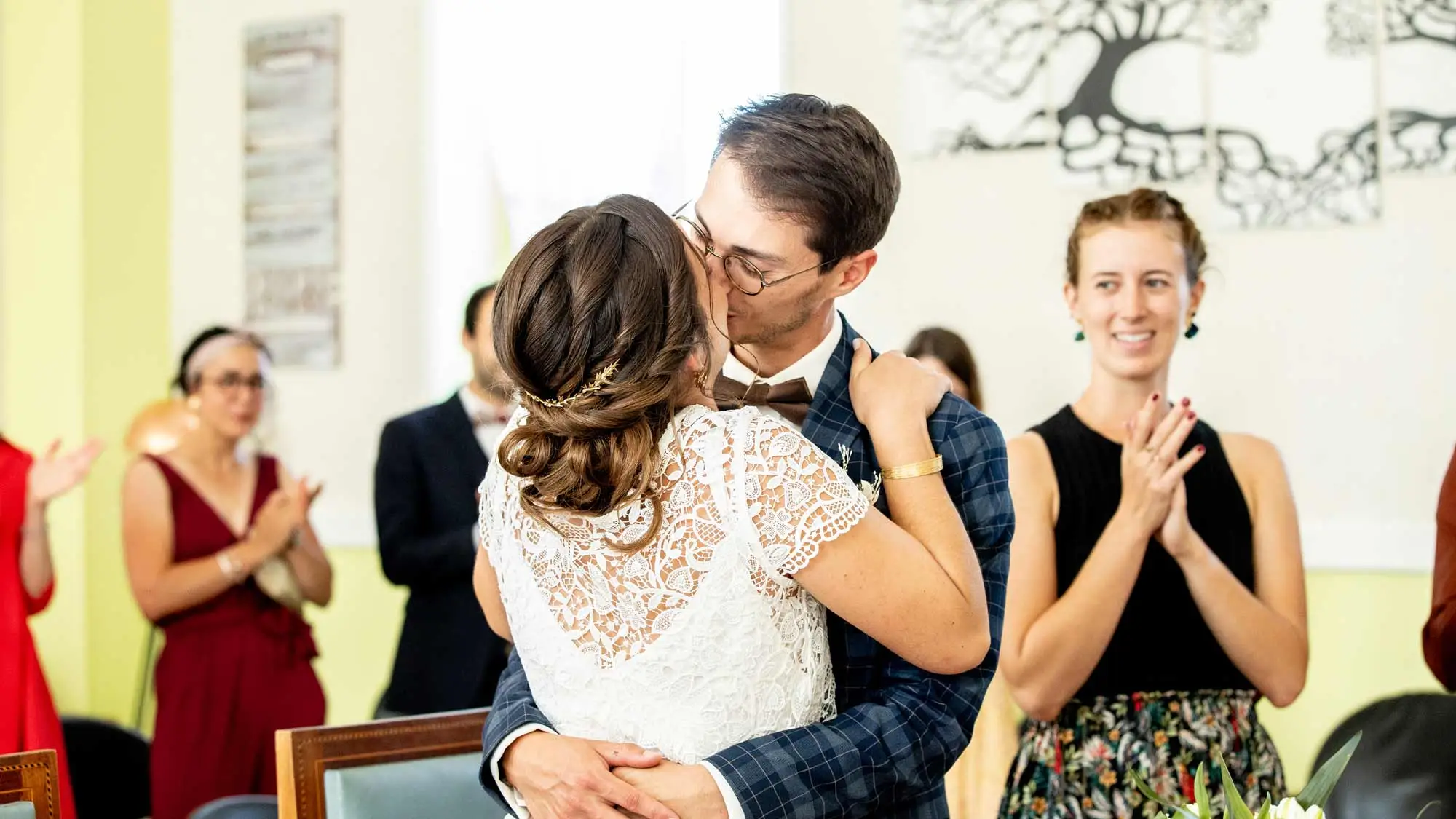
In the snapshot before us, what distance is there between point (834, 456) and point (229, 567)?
271cm

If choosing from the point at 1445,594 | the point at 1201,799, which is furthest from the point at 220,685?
the point at 1201,799

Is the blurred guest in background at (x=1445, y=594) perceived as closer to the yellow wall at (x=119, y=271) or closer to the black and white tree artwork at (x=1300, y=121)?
the black and white tree artwork at (x=1300, y=121)

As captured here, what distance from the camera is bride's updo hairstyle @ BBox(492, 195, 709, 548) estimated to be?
131cm

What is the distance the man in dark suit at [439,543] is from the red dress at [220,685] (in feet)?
1.24

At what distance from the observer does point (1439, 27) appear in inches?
143

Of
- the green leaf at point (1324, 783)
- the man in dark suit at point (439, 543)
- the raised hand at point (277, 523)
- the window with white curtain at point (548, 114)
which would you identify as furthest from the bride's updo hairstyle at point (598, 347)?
the window with white curtain at point (548, 114)

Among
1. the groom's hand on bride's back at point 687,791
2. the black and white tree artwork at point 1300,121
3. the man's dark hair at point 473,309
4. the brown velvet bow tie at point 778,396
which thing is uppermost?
the black and white tree artwork at point 1300,121

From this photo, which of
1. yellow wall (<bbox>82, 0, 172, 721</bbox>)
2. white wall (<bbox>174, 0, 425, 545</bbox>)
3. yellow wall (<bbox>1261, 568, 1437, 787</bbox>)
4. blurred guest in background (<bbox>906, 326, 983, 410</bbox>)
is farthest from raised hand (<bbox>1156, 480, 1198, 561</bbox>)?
yellow wall (<bbox>82, 0, 172, 721</bbox>)

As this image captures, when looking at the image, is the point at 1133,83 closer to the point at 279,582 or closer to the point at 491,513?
the point at 279,582

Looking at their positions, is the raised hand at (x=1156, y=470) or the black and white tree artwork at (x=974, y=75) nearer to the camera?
the raised hand at (x=1156, y=470)

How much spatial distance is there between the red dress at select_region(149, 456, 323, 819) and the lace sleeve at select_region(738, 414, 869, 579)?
2.87 metres

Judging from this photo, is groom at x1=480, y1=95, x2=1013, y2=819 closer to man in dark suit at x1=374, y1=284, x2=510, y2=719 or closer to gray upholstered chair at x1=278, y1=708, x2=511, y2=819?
gray upholstered chair at x1=278, y1=708, x2=511, y2=819

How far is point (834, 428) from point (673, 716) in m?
0.38

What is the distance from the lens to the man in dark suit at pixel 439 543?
3.48 metres
